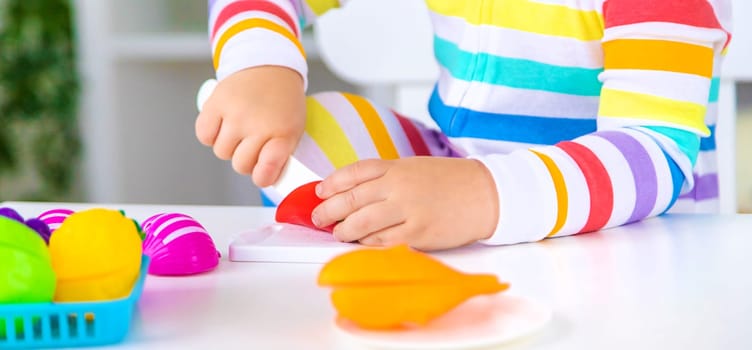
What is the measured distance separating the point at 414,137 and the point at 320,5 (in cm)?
17

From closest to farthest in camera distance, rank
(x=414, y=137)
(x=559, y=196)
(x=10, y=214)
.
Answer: (x=10, y=214) < (x=559, y=196) < (x=414, y=137)

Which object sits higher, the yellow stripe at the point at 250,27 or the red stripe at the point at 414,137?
the yellow stripe at the point at 250,27

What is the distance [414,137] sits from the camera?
0.88 meters

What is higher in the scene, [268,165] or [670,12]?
[670,12]

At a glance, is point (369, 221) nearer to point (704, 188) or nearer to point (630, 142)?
point (630, 142)

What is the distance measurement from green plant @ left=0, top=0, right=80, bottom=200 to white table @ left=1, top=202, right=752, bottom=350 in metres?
1.38

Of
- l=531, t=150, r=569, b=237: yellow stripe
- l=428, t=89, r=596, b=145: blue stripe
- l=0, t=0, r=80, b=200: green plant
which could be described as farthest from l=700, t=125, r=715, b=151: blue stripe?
l=0, t=0, r=80, b=200: green plant

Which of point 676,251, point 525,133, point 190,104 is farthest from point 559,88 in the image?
point 190,104

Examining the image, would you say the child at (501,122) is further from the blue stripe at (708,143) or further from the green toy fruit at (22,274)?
the green toy fruit at (22,274)

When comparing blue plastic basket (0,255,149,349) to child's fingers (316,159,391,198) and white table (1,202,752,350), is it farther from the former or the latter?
child's fingers (316,159,391,198)

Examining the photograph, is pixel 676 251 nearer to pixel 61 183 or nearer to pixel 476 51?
pixel 476 51

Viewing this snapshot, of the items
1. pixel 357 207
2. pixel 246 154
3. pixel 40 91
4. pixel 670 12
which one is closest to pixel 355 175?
pixel 357 207

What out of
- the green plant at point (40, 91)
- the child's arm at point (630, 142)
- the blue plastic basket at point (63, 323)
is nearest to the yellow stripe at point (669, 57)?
the child's arm at point (630, 142)

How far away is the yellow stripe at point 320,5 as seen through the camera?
0.94 m
